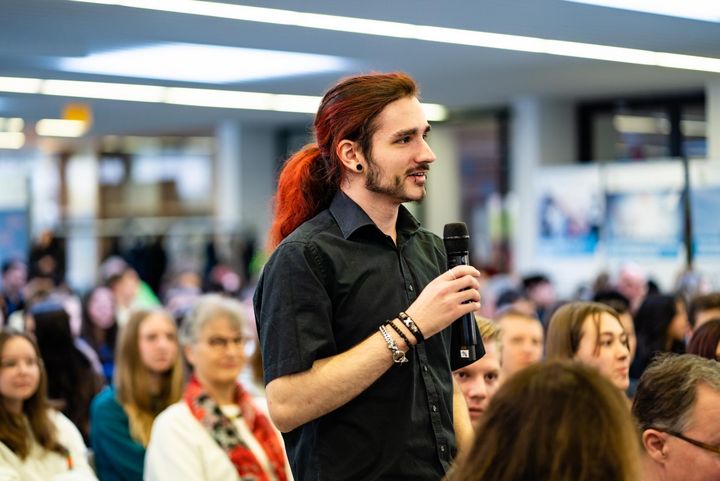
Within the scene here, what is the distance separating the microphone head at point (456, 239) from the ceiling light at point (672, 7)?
15.6 ft

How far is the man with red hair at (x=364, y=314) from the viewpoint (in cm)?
225

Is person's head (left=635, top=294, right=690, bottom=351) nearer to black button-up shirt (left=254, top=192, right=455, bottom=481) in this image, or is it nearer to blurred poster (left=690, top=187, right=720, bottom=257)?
blurred poster (left=690, top=187, right=720, bottom=257)

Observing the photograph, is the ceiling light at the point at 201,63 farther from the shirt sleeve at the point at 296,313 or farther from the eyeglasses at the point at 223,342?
the shirt sleeve at the point at 296,313

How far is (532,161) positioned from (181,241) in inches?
317

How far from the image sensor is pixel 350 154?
2398 millimetres

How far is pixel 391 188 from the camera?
2.37 meters

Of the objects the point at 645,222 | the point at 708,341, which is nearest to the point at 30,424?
the point at 708,341

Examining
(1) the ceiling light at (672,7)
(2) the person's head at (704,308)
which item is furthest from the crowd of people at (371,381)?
(1) the ceiling light at (672,7)

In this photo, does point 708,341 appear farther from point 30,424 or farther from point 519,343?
point 30,424

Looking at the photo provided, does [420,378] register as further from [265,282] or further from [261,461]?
[261,461]

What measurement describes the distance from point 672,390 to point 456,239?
59 cm

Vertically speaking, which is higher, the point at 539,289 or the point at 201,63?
the point at 201,63

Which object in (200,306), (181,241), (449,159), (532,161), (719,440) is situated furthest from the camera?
(181,241)

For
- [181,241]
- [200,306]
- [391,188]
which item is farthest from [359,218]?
[181,241]
